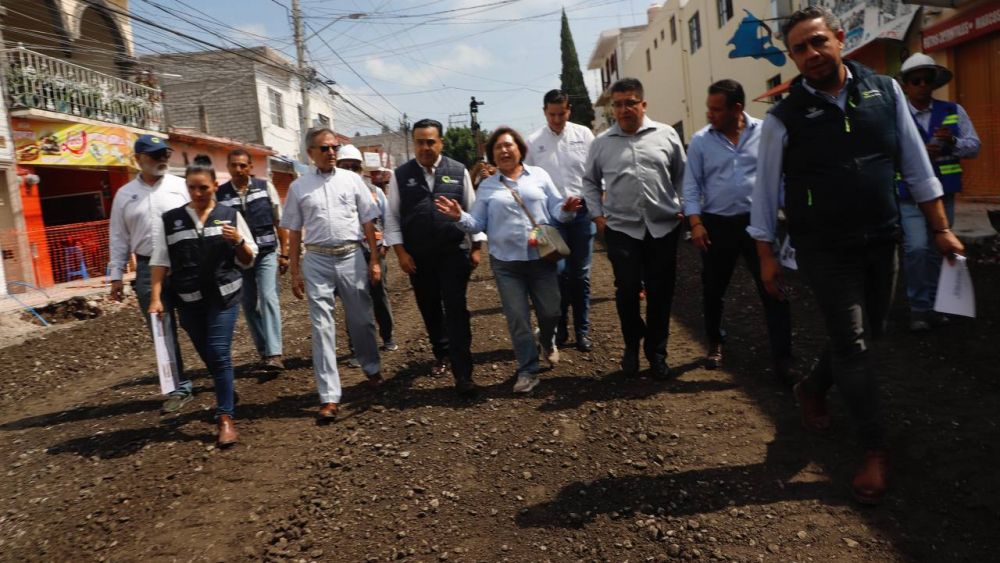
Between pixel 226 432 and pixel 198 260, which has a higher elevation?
pixel 198 260

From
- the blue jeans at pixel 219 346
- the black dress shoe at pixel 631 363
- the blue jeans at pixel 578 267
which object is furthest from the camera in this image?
the blue jeans at pixel 578 267

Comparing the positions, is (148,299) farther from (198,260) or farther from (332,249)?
(332,249)

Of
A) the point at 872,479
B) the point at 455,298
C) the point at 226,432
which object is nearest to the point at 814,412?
the point at 872,479

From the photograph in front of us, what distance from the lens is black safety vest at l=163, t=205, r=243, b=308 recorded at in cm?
444

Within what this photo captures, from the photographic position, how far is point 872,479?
9.30ft

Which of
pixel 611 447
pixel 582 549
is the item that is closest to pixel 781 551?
pixel 582 549

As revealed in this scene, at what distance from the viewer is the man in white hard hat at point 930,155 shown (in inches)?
203

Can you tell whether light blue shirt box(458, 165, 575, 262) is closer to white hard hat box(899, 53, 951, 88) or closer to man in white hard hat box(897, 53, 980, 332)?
man in white hard hat box(897, 53, 980, 332)

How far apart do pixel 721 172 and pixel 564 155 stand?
1.75m

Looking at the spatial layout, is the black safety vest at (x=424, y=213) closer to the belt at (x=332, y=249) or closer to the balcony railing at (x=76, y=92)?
the belt at (x=332, y=249)

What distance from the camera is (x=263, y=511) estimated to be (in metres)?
3.32

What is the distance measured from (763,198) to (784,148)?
262 mm

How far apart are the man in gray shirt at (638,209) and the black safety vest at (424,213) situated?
1.04 metres

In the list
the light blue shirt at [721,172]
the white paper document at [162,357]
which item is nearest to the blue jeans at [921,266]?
the light blue shirt at [721,172]
